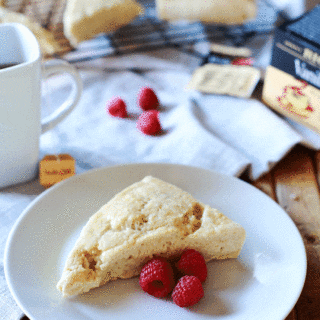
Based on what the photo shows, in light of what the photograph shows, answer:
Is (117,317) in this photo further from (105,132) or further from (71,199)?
(105,132)

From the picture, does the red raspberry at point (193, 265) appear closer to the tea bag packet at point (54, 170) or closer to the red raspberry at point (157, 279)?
the red raspberry at point (157, 279)

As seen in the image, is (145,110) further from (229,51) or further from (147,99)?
(229,51)

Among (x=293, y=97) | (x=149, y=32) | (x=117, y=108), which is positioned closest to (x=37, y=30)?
(x=117, y=108)

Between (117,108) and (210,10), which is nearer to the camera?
(117,108)

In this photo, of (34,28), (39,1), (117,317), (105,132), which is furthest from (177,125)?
(39,1)

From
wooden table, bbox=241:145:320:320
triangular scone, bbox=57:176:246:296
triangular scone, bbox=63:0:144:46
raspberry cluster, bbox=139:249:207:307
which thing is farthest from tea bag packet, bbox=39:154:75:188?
triangular scone, bbox=63:0:144:46

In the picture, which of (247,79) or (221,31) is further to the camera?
(221,31)

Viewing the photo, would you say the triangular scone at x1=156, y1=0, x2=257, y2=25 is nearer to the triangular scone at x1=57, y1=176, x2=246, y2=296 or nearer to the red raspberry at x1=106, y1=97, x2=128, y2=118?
the red raspberry at x1=106, y1=97, x2=128, y2=118
